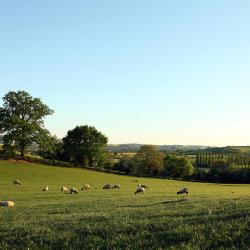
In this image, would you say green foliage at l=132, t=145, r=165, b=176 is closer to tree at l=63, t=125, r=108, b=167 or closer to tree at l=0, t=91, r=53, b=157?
tree at l=63, t=125, r=108, b=167

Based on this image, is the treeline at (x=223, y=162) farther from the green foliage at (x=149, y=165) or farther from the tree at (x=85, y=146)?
the tree at (x=85, y=146)

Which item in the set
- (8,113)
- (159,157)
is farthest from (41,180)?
(159,157)

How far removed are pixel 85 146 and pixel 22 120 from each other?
28.1 metres

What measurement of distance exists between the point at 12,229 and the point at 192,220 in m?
6.29

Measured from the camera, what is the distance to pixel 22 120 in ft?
342

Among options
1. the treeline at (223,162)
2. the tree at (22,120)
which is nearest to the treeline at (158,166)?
the treeline at (223,162)

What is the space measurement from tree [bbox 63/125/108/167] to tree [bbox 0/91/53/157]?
68.3 feet

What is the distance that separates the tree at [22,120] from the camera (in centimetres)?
10294

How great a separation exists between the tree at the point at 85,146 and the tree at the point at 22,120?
20806mm

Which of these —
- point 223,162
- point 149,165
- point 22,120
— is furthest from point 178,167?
point 22,120

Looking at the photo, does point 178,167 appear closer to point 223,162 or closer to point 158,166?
point 158,166

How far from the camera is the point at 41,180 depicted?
270ft

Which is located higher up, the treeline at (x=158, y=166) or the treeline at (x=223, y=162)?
the treeline at (x=223, y=162)

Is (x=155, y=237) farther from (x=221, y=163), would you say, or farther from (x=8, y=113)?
(x=221, y=163)
